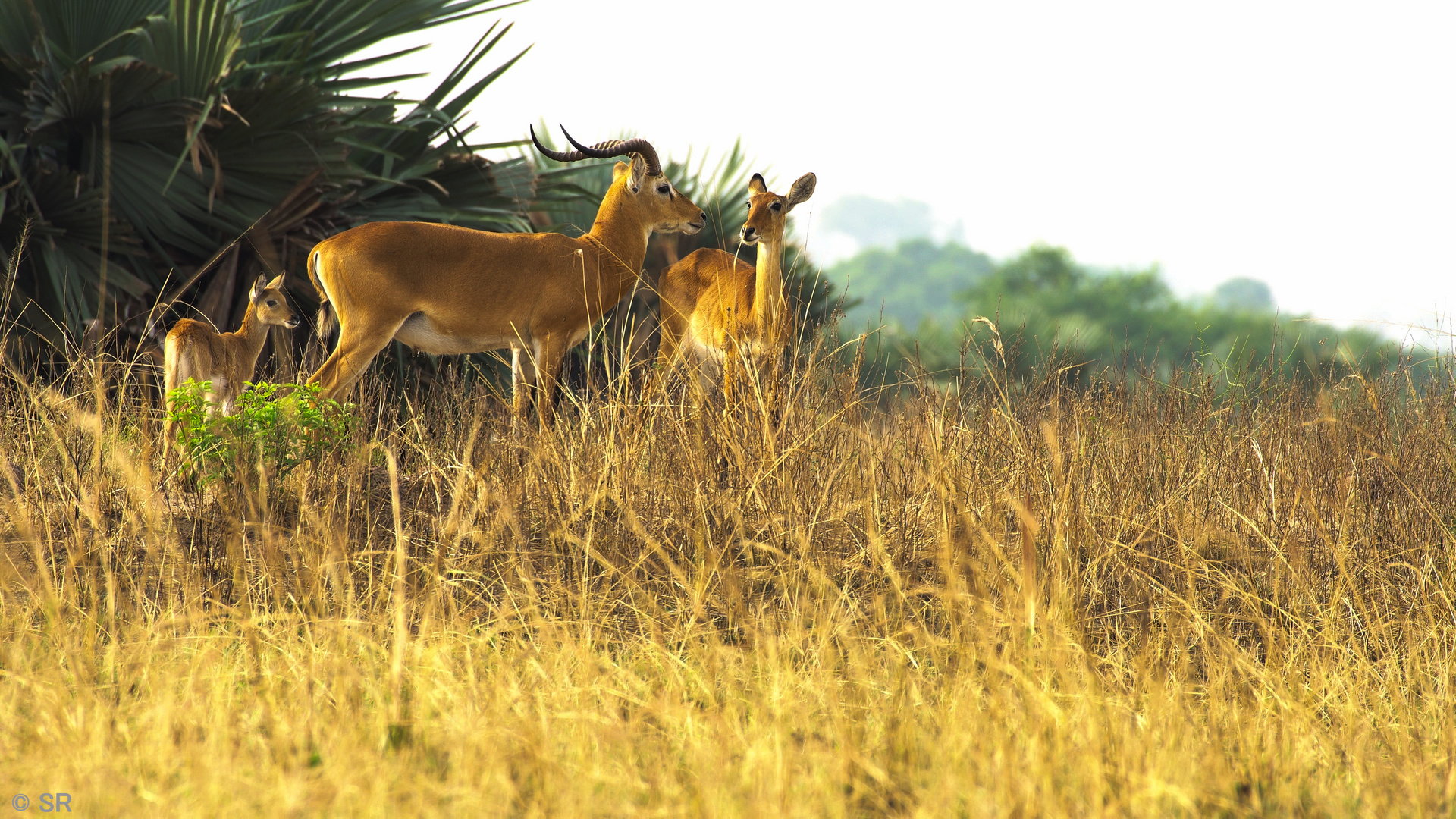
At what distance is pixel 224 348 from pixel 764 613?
3188mm

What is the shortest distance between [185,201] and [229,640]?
388cm

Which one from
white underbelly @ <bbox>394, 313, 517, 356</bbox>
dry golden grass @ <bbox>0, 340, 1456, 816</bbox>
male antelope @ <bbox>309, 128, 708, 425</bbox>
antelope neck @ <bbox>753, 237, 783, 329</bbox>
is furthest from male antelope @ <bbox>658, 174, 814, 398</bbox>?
white underbelly @ <bbox>394, 313, 517, 356</bbox>

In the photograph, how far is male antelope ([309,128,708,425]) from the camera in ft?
16.8

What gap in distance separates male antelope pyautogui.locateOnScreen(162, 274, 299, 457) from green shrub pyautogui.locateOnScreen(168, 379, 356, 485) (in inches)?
15.1

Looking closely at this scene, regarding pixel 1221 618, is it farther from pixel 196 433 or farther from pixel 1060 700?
pixel 196 433

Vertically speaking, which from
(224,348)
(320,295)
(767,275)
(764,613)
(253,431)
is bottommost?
(764,613)

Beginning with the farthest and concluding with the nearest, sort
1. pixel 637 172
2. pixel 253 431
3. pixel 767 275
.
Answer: pixel 767 275
pixel 637 172
pixel 253 431

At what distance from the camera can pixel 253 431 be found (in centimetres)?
442

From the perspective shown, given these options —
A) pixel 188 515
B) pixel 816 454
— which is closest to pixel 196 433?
pixel 188 515

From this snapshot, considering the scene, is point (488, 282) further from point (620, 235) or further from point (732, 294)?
point (732, 294)

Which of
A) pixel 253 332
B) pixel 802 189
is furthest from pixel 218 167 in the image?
pixel 802 189

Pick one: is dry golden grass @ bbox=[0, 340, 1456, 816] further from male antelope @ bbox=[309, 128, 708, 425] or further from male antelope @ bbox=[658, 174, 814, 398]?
male antelope @ bbox=[658, 174, 814, 398]

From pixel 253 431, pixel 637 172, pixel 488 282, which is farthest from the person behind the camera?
pixel 637 172

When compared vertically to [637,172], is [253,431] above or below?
below
